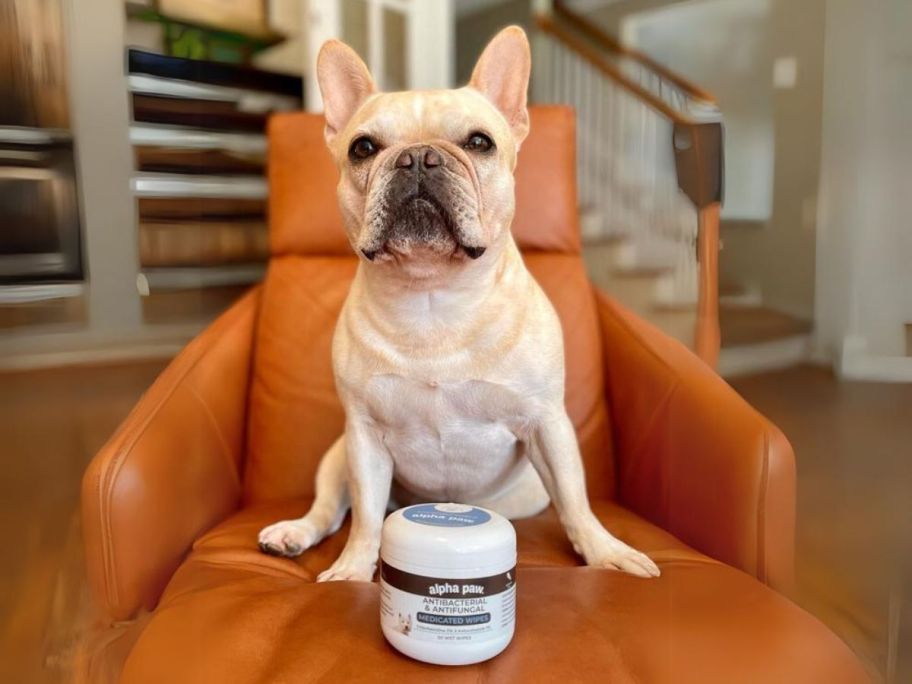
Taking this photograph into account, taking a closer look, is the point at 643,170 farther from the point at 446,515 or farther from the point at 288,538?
the point at 288,538

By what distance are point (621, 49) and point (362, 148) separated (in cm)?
31

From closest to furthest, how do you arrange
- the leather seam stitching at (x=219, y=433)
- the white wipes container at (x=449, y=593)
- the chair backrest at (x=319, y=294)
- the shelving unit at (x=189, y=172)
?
the white wipes container at (x=449, y=593) → the shelving unit at (x=189, y=172) → the leather seam stitching at (x=219, y=433) → the chair backrest at (x=319, y=294)

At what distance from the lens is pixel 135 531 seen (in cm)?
85

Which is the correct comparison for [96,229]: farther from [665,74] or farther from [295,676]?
[665,74]

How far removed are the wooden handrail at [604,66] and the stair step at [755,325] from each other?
0.19 meters

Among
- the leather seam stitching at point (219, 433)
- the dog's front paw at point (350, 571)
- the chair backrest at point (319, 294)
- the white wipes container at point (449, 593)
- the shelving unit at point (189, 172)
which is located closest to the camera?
the white wipes container at point (449, 593)

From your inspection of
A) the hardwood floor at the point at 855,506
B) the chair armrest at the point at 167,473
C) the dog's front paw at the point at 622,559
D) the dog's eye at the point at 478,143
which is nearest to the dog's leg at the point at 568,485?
the dog's front paw at the point at 622,559

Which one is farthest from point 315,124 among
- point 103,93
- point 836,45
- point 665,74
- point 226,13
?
point 836,45

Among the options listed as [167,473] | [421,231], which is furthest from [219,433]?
[421,231]

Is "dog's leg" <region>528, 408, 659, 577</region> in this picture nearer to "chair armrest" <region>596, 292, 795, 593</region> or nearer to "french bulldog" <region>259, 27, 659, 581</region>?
"french bulldog" <region>259, 27, 659, 581</region>

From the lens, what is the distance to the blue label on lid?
2.25ft

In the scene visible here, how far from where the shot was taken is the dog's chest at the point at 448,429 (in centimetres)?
88

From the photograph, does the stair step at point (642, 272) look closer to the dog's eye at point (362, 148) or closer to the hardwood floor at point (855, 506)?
the hardwood floor at point (855, 506)

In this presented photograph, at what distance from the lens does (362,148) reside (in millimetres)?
871
